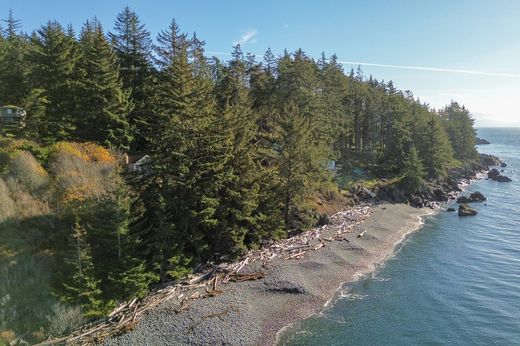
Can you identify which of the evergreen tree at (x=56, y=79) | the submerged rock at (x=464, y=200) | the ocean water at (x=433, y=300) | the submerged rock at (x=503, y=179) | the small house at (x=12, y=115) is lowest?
the ocean water at (x=433, y=300)

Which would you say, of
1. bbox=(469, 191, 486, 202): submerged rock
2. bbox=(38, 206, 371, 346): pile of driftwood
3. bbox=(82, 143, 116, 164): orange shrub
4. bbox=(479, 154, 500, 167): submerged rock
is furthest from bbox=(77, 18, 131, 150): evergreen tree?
bbox=(479, 154, 500, 167): submerged rock

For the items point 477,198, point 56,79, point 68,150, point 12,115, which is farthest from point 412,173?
point 12,115

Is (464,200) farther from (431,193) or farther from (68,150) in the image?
(68,150)

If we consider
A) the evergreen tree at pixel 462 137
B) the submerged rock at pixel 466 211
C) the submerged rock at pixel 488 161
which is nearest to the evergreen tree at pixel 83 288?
the submerged rock at pixel 466 211

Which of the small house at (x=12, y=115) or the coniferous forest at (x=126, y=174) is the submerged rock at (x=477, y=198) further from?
the small house at (x=12, y=115)

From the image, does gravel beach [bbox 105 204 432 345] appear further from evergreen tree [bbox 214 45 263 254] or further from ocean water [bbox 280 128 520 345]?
evergreen tree [bbox 214 45 263 254]
